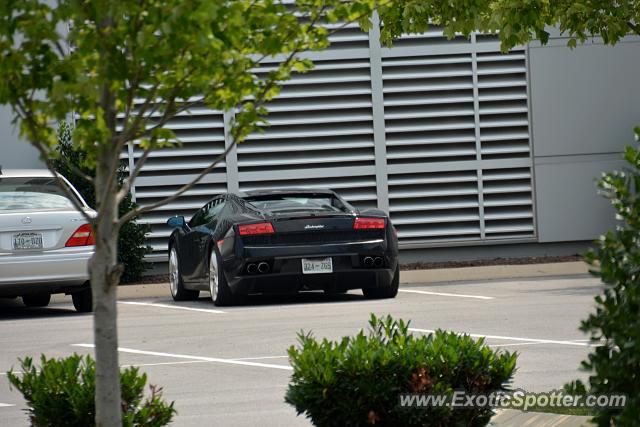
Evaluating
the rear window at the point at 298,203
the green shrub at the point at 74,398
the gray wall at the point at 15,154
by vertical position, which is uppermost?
the gray wall at the point at 15,154

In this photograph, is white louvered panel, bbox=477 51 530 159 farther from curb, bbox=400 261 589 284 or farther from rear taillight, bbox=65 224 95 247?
rear taillight, bbox=65 224 95 247

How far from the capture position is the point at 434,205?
20781 mm

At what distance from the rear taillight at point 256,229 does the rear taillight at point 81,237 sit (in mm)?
1646

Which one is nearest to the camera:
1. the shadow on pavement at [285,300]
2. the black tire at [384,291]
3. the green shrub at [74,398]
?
the green shrub at [74,398]

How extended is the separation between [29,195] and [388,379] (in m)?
9.27

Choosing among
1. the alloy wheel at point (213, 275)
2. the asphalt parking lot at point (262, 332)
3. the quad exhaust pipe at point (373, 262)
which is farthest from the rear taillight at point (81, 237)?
the quad exhaust pipe at point (373, 262)

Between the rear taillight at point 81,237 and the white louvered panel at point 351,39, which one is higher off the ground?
the white louvered panel at point 351,39

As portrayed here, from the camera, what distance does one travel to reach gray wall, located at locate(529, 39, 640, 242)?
67.6 ft

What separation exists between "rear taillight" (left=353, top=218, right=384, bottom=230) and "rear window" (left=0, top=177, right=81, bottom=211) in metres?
3.13

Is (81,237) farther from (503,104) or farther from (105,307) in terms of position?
(503,104)

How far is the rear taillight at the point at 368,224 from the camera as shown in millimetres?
14102

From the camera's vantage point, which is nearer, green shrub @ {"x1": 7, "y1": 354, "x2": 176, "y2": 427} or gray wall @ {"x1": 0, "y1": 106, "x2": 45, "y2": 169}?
green shrub @ {"x1": 7, "y1": 354, "x2": 176, "y2": 427}

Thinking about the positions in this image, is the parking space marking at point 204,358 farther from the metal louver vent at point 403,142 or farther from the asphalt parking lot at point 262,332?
the metal louver vent at point 403,142

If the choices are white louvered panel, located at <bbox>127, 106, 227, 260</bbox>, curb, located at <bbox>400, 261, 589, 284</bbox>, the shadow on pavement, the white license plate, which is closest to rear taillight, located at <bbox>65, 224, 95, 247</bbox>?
the shadow on pavement
